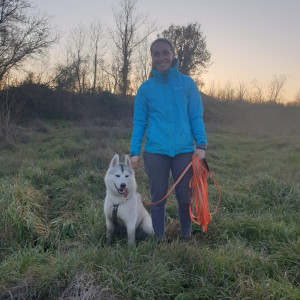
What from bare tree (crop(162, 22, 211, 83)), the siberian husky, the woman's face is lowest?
the siberian husky

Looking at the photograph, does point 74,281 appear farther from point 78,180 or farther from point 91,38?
point 91,38

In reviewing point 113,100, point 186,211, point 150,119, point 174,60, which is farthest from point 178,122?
point 113,100

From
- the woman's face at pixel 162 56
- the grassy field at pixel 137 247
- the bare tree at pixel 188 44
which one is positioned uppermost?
the bare tree at pixel 188 44

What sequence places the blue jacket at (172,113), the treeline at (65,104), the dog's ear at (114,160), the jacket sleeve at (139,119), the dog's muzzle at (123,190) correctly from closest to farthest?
the blue jacket at (172,113), the jacket sleeve at (139,119), the dog's muzzle at (123,190), the dog's ear at (114,160), the treeline at (65,104)

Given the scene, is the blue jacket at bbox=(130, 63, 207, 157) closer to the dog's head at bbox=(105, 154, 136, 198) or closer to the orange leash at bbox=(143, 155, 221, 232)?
the orange leash at bbox=(143, 155, 221, 232)

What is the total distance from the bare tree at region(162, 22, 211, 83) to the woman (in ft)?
64.4

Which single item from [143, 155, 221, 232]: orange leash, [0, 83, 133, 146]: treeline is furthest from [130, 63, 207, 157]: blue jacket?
[0, 83, 133, 146]: treeline

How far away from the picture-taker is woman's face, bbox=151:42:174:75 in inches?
95.0

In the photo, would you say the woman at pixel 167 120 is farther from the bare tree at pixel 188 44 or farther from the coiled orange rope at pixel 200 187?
the bare tree at pixel 188 44

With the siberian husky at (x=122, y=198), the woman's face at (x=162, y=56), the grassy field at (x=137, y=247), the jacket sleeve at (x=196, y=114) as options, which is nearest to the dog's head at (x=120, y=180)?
the siberian husky at (x=122, y=198)

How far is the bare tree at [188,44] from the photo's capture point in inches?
837

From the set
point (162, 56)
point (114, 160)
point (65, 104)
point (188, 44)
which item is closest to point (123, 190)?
point (114, 160)

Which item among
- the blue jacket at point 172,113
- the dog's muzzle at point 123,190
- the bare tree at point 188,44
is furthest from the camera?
the bare tree at point 188,44

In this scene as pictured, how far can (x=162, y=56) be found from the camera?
7.96 ft
